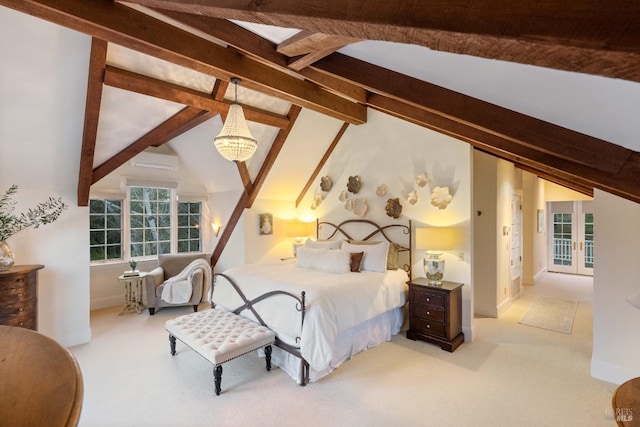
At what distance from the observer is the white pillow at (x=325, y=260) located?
13.8ft

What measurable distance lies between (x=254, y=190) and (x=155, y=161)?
1.86 metres

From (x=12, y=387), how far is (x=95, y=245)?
5.41 meters

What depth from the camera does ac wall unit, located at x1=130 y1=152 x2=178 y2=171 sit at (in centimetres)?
524

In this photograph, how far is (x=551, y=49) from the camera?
0.52m

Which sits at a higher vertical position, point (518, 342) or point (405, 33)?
point (405, 33)

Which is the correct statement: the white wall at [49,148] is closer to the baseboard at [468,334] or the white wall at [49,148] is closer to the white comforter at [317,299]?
the white comforter at [317,299]

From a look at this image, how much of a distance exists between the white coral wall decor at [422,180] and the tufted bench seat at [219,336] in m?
2.94

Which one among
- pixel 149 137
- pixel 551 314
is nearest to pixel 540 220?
pixel 551 314

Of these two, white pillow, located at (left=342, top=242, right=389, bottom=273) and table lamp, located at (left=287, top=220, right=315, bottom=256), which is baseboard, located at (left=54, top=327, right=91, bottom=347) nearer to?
table lamp, located at (left=287, top=220, right=315, bottom=256)

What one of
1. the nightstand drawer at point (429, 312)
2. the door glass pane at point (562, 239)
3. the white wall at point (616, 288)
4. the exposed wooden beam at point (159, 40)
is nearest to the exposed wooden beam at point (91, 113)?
the exposed wooden beam at point (159, 40)

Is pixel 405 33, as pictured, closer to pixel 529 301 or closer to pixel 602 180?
pixel 602 180

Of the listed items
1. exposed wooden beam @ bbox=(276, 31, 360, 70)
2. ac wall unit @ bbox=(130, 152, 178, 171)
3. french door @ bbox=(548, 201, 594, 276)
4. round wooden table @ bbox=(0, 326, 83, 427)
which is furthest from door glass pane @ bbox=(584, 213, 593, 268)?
round wooden table @ bbox=(0, 326, 83, 427)

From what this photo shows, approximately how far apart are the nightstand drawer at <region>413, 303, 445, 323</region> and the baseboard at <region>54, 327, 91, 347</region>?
4.35 metres

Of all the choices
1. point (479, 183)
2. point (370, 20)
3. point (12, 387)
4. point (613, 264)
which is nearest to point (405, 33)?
point (370, 20)
